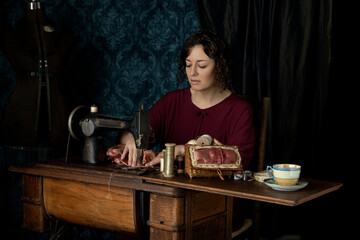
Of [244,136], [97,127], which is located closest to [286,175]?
[244,136]

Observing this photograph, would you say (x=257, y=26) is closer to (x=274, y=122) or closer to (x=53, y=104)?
(x=274, y=122)

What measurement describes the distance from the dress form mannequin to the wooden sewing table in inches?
34.8

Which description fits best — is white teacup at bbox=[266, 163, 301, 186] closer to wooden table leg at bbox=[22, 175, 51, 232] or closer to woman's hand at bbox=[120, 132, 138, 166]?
woman's hand at bbox=[120, 132, 138, 166]

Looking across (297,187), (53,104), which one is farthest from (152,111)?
(297,187)

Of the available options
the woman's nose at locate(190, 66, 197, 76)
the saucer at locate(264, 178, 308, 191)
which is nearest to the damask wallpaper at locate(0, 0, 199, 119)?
the woman's nose at locate(190, 66, 197, 76)

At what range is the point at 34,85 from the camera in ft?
9.86

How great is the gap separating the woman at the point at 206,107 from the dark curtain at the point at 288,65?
30 centimetres

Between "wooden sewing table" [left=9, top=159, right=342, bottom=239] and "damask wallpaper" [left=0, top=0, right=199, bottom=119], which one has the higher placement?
"damask wallpaper" [left=0, top=0, right=199, bottom=119]

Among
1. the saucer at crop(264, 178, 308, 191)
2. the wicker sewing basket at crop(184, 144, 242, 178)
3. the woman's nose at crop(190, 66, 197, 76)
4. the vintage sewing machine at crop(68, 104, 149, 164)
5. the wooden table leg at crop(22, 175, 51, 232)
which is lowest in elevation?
the wooden table leg at crop(22, 175, 51, 232)

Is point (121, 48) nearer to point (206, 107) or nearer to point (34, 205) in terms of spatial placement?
point (206, 107)

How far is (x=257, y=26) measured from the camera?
9.15 feet

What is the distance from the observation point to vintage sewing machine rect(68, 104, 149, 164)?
2.03 metres

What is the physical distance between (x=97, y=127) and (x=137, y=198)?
0.47 meters

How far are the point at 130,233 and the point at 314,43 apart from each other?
1599 mm
